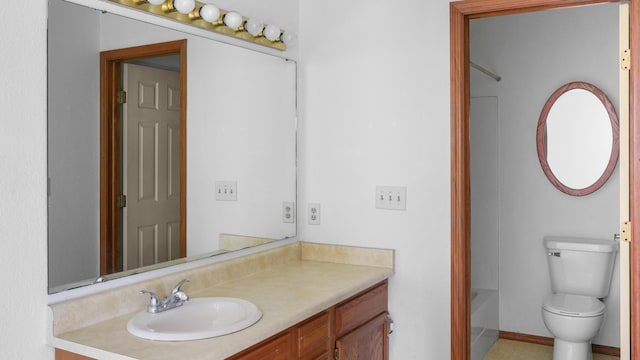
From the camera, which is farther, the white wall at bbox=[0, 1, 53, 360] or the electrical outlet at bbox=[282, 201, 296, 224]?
the electrical outlet at bbox=[282, 201, 296, 224]

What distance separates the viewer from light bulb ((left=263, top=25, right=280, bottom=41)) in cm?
244

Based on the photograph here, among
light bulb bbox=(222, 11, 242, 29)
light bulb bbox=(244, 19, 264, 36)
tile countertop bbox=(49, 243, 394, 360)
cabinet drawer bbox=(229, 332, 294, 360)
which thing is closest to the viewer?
tile countertop bbox=(49, 243, 394, 360)

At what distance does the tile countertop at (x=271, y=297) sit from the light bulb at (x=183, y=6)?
1.02 m

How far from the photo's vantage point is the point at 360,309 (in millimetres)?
2234

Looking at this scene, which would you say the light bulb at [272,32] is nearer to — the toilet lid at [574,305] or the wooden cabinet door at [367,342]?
the wooden cabinet door at [367,342]

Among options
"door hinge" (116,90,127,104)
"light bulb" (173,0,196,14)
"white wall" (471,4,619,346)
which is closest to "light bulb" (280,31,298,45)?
"light bulb" (173,0,196,14)

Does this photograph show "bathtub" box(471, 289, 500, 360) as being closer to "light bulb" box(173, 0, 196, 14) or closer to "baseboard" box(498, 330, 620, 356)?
"baseboard" box(498, 330, 620, 356)

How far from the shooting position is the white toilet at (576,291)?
326 centimetres

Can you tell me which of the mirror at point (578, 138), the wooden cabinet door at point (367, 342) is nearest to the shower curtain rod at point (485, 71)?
the mirror at point (578, 138)

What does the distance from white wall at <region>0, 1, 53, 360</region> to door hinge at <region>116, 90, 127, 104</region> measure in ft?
0.84

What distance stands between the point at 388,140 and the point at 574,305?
184 centimetres

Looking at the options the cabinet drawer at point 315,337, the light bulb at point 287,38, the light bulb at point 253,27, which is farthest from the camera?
the light bulb at point 287,38

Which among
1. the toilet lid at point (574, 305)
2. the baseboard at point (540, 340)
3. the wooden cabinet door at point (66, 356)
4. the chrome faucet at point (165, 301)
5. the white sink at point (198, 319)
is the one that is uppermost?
the chrome faucet at point (165, 301)

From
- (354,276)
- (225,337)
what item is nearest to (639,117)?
(354,276)
